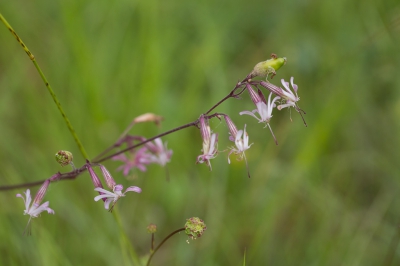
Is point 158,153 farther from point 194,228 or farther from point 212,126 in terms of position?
point 212,126

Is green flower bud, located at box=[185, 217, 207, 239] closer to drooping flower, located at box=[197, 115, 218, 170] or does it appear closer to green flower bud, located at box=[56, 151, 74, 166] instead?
drooping flower, located at box=[197, 115, 218, 170]

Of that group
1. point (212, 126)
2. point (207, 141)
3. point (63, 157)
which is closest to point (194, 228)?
point (207, 141)

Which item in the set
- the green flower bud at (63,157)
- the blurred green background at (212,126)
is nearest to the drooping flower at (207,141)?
the green flower bud at (63,157)

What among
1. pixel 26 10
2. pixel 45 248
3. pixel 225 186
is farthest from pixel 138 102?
pixel 26 10

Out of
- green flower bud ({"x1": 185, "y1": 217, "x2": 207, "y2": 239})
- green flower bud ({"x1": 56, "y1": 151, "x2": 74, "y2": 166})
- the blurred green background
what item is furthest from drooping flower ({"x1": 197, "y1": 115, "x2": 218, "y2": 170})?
the blurred green background

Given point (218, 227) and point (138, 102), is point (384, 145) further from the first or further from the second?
point (138, 102)

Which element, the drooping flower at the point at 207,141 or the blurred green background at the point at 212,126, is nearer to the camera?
the drooping flower at the point at 207,141

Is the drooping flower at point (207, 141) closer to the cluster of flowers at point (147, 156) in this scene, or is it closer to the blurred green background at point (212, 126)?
the cluster of flowers at point (147, 156)

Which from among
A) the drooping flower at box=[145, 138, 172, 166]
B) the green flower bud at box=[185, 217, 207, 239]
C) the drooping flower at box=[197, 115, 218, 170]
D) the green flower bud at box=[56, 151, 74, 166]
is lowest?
the green flower bud at box=[185, 217, 207, 239]
